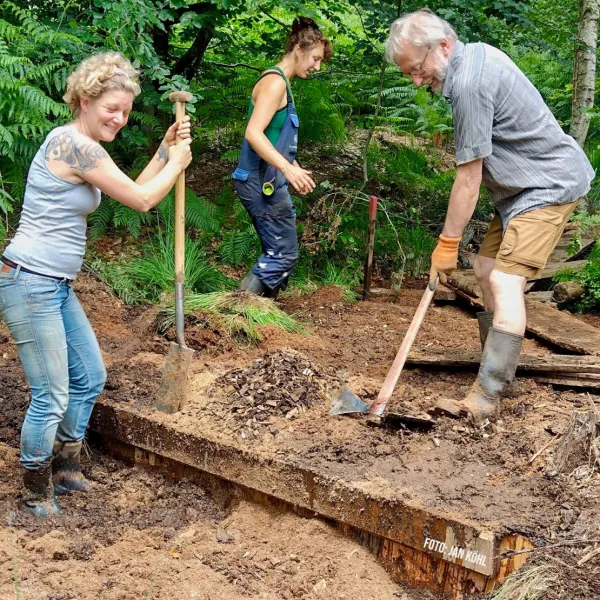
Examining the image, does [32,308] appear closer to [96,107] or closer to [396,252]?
[96,107]

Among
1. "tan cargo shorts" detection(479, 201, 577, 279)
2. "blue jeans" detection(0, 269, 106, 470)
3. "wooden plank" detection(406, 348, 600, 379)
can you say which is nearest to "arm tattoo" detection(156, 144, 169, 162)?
"blue jeans" detection(0, 269, 106, 470)

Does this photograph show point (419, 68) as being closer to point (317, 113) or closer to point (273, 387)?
point (273, 387)

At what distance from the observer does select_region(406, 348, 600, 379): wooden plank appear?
4.44 meters

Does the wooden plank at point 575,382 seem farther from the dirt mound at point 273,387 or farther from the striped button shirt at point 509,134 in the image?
the dirt mound at point 273,387

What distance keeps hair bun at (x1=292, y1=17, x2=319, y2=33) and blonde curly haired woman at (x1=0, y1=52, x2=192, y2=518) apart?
6.94ft

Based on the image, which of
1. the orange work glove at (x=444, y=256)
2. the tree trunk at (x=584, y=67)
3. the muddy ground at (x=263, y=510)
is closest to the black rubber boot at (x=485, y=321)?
the muddy ground at (x=263, y=510)

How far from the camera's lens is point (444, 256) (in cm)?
425

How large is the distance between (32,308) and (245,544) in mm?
1501

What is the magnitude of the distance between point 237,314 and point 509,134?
7.34ft

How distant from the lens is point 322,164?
8641 millimetres

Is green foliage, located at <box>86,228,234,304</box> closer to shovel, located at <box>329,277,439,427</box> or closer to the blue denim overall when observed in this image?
the blue denim overall

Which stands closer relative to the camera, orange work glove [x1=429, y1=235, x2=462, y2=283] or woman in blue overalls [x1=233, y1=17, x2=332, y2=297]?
orange work glove [x1=429, y1=235, x2=462, y2=283]

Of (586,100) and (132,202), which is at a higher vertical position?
(586,100)

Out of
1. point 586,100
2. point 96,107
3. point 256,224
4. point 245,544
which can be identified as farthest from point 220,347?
point 586,100
